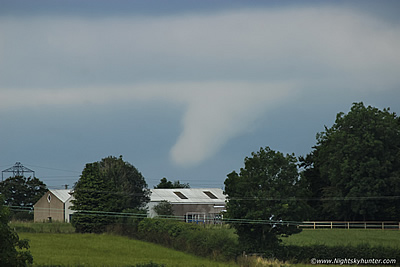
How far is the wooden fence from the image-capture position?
70287 millimetres

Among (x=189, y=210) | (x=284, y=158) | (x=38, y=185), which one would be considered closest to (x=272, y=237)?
(x=284, y=158)

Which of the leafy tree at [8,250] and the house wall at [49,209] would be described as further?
the house wall at [49,209]

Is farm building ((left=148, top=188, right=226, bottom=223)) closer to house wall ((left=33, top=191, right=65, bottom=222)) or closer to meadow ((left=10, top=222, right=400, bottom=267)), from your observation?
house wall ((left=33, top=191, right=65, bottom=222))

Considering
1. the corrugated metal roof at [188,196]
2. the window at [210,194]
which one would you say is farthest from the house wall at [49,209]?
the window at [210,194]

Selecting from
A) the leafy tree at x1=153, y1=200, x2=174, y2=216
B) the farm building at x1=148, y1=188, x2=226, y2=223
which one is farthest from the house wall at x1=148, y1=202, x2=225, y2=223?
the leafy tree at x1=153, y1=200, x2=174, y2=216

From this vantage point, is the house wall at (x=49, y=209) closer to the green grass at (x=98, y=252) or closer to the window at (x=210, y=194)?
the green grass at (x=98, y=252)

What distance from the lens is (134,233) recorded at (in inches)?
2233

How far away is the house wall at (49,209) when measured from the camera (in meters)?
77.7

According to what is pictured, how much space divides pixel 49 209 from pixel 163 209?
55.3 ft

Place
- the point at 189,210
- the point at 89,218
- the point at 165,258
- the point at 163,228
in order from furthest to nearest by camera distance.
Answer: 1. the point at 189,210
2. the point at 89,218
3. the point at 163,228
4. the point at 165,258

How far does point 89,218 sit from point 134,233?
6.43 metres

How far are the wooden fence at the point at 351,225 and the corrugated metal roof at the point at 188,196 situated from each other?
609 inches

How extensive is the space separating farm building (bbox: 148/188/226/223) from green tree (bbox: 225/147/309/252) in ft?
92.3

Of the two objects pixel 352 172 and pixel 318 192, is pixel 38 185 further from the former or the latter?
pixel 352 172
